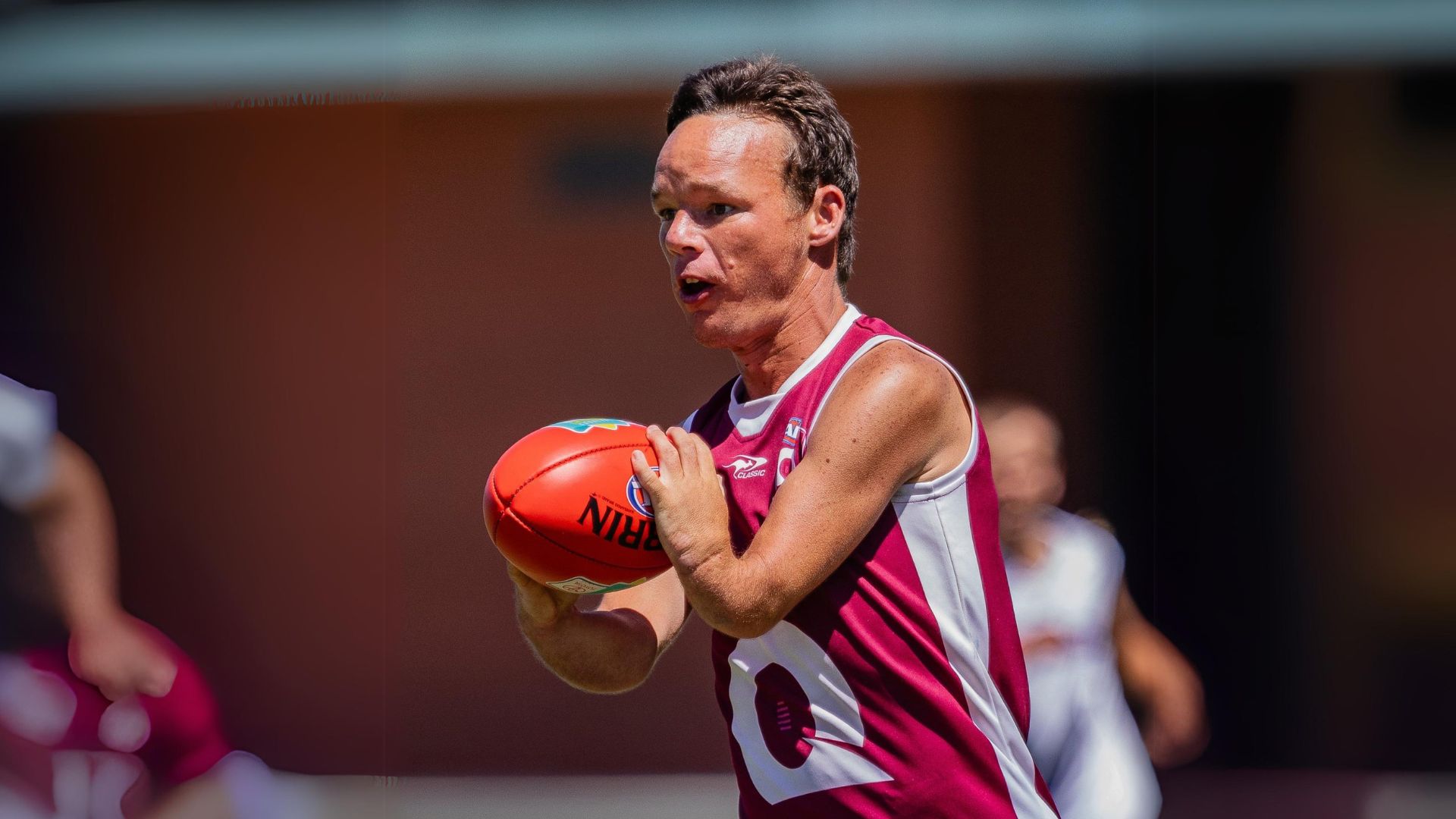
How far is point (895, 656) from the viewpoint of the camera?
1783 mm

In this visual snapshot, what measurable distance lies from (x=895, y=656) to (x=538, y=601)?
0.54m

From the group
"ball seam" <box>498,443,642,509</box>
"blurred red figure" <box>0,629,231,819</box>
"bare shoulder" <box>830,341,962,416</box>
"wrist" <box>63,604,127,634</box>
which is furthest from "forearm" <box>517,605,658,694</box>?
"wrist" <box>63,604,127,634</box>

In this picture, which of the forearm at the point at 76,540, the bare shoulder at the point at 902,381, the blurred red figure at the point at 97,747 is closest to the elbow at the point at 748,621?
the bare shoulder at the point at 902,381

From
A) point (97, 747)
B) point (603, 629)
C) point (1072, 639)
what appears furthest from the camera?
point (97, 747)

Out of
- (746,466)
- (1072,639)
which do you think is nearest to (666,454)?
(746,466)

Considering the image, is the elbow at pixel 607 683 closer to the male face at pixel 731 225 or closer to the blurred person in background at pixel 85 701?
the male face at pixel 731 225

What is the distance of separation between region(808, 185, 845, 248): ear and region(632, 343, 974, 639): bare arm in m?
0.28

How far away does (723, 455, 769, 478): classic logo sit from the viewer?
1.84m

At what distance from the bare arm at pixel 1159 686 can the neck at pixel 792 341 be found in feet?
7.20

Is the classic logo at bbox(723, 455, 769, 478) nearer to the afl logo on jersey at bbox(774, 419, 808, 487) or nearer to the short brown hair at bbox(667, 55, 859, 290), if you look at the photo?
the afl logo on jersey at bbox(774, 419, 808, 487)

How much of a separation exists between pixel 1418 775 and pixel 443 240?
12.9 feet

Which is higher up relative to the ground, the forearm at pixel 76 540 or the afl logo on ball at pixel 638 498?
the afl logo on ball at pixel 638 498

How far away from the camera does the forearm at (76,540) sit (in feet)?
13.3

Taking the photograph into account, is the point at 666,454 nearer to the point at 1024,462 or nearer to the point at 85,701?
the point at 1024,462
